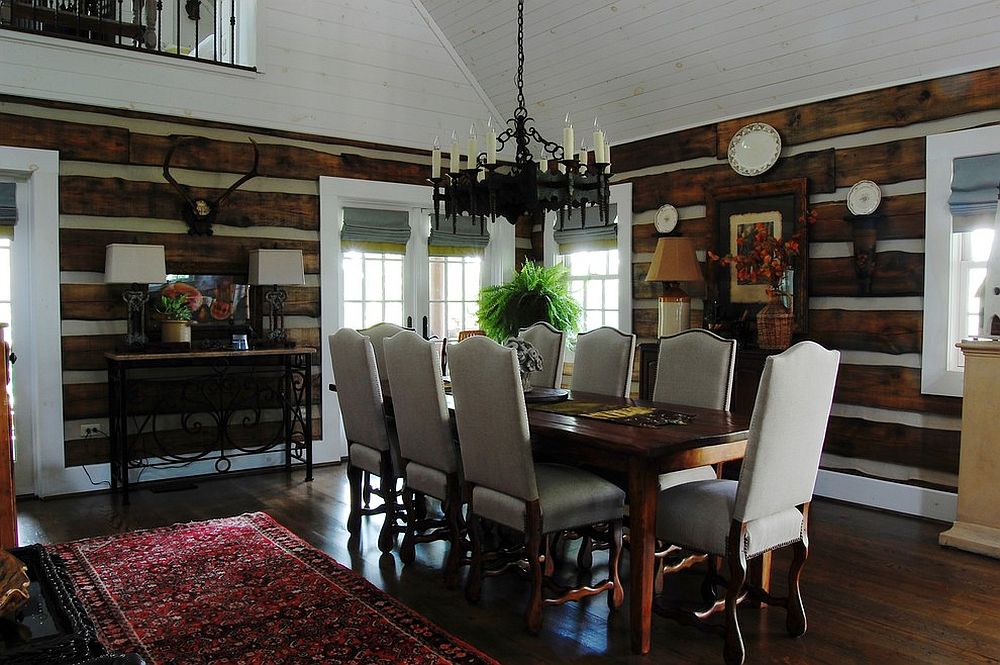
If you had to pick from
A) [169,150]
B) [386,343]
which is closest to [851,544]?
[386,343]

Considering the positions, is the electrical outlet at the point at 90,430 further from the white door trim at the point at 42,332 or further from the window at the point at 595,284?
the window at the point at 595,284

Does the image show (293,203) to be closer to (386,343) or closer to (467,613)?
(386,343)

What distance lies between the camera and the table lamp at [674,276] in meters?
5.37

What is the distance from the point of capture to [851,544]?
396 cm

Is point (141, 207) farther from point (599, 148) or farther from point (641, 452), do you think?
point (641, 452)

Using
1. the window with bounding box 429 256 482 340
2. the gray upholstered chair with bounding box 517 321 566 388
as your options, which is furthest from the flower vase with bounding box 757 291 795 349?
the window with bounding box 429 256 482 340

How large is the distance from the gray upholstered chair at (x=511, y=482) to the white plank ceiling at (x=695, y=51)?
2.94 meters

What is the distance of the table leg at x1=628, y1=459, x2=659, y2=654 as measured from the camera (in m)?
2.73

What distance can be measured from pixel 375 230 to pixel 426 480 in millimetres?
3094

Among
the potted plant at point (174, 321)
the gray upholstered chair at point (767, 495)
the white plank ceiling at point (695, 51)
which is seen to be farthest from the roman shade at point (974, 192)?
the potted plant at point (174, 321)

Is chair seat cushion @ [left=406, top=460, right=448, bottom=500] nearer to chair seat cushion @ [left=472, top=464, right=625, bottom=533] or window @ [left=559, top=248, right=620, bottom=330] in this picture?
chair seat cushion @ [left=472, top=464, right=625, bottom=533]

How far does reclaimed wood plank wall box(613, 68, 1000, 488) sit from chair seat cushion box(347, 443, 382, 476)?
2.87 m

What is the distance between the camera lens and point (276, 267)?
17.8ft

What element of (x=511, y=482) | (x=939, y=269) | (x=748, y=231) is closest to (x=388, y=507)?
(x=511, y=482)
